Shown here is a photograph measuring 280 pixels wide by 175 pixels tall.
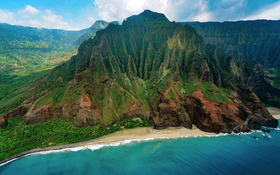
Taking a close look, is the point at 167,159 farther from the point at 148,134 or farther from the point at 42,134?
the point at 42,134

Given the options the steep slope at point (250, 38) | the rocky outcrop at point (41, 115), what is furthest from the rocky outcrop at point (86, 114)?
the steep slope at point (250, 38)

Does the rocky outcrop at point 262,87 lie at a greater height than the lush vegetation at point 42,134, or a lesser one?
greater

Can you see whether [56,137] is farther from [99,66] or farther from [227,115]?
[227,115]

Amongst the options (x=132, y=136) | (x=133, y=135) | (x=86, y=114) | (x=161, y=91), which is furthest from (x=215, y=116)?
(x=86, y=114)

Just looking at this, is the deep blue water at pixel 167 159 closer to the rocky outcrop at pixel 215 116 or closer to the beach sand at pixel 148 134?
the beach sand at pixel 148 134

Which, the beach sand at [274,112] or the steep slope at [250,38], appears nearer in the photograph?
the beach sand at [274,112]

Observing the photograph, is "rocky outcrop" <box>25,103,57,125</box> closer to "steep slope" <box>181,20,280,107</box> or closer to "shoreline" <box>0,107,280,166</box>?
"shoreline" <box>0,107,280,166</box>
